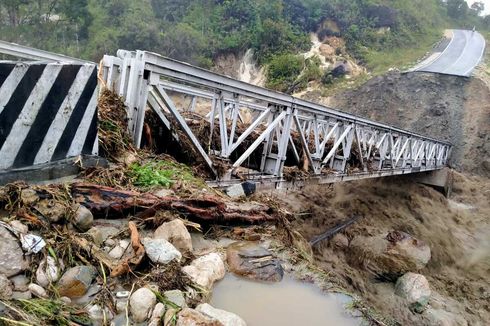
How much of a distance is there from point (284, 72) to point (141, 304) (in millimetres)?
25843

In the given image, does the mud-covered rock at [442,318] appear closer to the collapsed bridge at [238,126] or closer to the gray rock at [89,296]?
the collapsed bridge at [238,126]

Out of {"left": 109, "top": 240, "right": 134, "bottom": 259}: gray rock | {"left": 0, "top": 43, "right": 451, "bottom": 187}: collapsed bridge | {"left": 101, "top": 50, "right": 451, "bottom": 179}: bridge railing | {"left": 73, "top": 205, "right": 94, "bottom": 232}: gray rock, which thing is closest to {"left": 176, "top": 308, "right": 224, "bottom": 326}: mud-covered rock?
{"left": 109, "top": 240, "right": 134, "bottom": 259}: gray rock

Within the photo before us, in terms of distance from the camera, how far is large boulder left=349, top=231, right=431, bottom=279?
28.6ft

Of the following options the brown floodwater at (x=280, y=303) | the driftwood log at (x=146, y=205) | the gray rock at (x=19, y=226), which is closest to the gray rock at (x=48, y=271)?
the gray rock at (x=19, y=226)

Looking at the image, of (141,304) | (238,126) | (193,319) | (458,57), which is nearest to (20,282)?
(141,304)

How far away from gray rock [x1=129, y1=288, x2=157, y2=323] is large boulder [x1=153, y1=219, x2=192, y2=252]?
67 centimetres

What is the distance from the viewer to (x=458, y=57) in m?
30.3

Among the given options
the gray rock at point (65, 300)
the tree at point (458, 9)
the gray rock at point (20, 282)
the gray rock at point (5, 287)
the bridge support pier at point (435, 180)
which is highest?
the tree at point (458, 9)

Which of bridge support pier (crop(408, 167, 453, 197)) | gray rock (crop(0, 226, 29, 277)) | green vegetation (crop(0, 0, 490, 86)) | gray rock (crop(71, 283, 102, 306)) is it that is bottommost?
bridge support pier (crop(408, 167, 453, 197))

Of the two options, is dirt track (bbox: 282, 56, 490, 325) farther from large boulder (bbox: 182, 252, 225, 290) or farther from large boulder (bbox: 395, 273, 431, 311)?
large boulder (bbox: 182, 252, 225, 290)

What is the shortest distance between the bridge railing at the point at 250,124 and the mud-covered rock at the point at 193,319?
112 inches

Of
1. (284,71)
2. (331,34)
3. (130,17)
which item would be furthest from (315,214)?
(331,34)

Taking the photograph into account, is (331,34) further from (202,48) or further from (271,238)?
(271,238)

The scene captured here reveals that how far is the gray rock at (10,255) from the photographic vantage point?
85.4 inches
